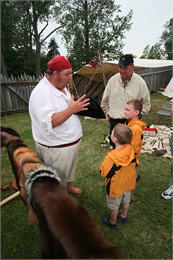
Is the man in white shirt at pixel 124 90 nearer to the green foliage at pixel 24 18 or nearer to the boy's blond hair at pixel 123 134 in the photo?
the boy's blond hair at pixel 123 134

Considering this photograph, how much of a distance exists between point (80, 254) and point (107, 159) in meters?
1.07

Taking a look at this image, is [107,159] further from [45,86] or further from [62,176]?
[45,86]

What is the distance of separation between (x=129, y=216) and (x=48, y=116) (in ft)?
6.74

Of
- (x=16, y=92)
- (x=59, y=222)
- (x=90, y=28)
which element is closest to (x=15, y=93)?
(x=16, y=92)

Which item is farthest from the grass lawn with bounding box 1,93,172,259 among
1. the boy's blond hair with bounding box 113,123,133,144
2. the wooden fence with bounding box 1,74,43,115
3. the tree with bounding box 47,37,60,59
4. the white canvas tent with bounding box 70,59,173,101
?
the tree with bounding box 47,37,60,59

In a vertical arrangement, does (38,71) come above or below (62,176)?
above

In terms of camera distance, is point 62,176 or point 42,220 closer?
point 42,220

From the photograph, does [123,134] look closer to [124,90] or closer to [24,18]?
[124,90]

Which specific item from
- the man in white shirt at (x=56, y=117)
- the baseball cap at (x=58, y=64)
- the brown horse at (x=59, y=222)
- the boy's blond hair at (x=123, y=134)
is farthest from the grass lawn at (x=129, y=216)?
the baseball cap at (x=58, y=64)

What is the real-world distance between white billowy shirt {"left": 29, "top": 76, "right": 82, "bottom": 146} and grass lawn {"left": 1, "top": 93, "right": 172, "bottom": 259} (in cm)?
143

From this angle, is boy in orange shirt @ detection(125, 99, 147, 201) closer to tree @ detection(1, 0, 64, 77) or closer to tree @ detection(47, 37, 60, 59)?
tree @ detection(1, 0, 64, 77)

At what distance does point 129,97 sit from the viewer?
9.21 feet

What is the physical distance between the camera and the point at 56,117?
1622 mm

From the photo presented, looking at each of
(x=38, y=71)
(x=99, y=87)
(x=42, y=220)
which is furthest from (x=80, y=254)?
Answer: (x=38, y=71)
